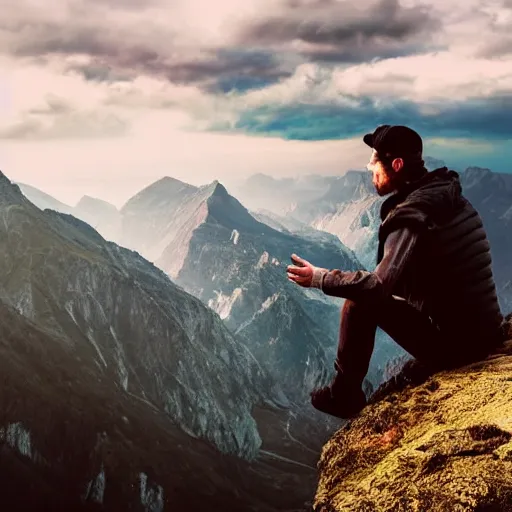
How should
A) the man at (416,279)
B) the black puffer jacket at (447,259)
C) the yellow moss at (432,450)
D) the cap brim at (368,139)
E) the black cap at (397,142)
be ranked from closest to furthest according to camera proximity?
the yellow moss at (432,450) → the man at (416,279) → the black puffer jacket at (447,259) → the black cap at (397,142) → the cap brim at (368,139)

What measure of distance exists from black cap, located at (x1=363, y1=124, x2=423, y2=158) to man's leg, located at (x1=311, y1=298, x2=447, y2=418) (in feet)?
7.36

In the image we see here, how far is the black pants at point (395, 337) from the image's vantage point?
25.4 ft

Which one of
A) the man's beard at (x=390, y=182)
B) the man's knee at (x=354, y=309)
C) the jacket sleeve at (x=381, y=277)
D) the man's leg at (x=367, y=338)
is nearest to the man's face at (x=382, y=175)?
the man's beard at (x=390, y=182)

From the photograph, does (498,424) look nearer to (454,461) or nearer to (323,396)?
(454,461)

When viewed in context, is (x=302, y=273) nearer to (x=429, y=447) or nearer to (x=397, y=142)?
(x=397, y=142)

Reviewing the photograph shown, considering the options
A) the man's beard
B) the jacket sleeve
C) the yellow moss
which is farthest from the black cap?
the yellow moss

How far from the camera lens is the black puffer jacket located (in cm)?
729

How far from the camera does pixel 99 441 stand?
199 metres

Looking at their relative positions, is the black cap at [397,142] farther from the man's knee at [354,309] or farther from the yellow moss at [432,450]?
the yellow moss at [432,450]

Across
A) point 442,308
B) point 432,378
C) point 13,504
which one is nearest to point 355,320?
point 442,308

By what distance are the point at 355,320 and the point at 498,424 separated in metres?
2.27

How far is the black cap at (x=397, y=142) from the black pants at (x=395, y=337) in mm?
2234

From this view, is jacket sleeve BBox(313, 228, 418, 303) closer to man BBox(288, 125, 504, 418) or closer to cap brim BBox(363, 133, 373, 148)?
man BBox(288, 125, 504, 418)

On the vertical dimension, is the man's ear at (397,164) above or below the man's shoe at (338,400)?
above
